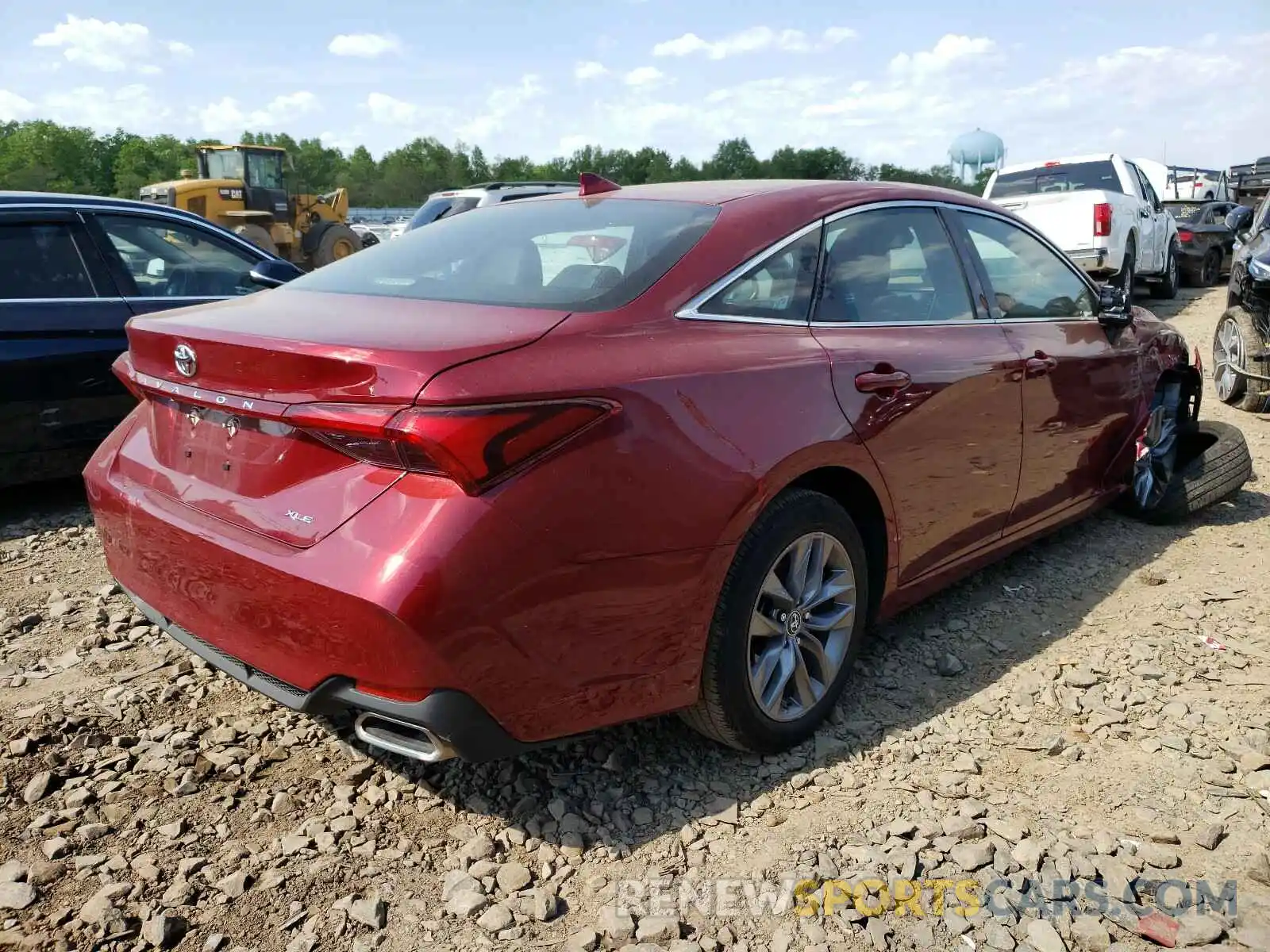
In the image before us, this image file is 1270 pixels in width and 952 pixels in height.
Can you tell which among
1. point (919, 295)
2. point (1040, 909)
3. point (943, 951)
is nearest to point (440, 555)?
point (943, 951)

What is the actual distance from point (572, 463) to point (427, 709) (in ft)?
1.96

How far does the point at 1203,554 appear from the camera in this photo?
4402 mm

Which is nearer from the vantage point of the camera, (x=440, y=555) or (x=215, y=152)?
(x=440, y=555)

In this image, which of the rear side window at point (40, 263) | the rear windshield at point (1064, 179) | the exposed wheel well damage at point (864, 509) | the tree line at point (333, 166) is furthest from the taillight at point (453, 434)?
the tree line at point (333, 166)

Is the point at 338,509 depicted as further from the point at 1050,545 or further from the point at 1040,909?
the point at 1050,545

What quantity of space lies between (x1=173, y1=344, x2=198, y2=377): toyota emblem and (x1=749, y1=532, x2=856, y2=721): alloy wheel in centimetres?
153

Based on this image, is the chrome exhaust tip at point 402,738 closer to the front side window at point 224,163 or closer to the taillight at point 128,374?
the taillight at point 128,374

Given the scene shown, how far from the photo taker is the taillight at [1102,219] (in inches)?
437

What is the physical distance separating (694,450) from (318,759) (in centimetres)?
141

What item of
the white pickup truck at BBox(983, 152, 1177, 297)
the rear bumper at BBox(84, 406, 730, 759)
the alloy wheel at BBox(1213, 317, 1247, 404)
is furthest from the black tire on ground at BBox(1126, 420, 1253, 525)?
the white pickup truck at BBox(983, 152, 1177, 297)

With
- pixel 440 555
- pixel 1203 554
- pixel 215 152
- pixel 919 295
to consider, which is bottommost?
pixel 1203 554

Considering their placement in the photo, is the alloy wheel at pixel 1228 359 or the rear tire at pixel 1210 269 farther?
the rear tire at pixel 1210 269

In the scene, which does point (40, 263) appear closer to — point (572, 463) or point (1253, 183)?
point (572, 463)

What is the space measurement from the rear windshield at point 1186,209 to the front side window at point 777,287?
17.8 m
